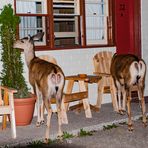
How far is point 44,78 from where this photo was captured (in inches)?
269

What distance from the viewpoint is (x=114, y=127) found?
25.3 ft

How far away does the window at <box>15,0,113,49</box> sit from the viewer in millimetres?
8586

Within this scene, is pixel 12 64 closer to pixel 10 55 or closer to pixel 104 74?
pixel 10 55

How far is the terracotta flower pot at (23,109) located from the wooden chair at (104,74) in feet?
5.51

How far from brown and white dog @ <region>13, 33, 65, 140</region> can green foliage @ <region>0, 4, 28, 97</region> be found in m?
0.14

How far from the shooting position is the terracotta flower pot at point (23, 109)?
7.38 metres

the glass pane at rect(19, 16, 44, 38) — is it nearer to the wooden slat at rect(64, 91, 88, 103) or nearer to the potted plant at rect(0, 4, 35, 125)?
the potted plant at rect(0, 4, 35, 125)

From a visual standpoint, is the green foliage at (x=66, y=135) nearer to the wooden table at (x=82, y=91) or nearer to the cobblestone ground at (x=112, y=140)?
the cobblestone ground at (x=112, y=140)

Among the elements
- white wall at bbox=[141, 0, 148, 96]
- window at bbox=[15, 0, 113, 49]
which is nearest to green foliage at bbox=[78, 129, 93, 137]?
window at bbox=[15, 0, 113, 49]

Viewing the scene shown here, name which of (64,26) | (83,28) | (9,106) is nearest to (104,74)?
(83,28)

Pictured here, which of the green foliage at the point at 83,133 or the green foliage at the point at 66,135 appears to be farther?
the green foliage at the point at 83,133

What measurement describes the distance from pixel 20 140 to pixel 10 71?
5.26ft

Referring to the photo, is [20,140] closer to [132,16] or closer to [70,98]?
[70,98]

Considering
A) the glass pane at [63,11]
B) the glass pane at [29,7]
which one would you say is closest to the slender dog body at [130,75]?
the glass pane at [63,11]
